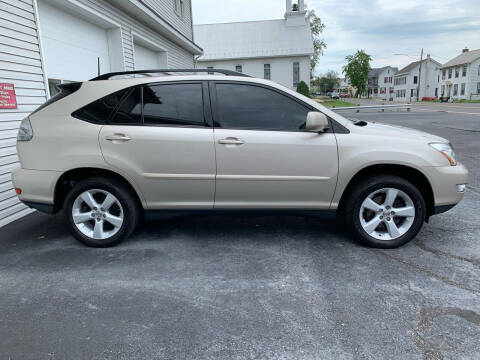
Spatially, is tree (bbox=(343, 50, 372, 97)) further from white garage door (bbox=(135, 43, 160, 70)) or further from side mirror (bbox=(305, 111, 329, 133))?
side mirror (bbox=(305, 111, 329, 133))

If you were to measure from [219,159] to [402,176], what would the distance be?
1940 millimetres

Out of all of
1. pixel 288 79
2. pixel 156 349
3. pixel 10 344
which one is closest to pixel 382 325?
pixel 156 349

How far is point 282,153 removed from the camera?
3613mm

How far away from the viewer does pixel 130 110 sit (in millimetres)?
3734

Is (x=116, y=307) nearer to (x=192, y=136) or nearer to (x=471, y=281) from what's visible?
(x=192, y=136)

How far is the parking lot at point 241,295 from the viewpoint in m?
2.35

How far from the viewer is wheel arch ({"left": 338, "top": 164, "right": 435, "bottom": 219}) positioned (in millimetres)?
3717

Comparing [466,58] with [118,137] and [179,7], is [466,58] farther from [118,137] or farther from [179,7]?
[118,137]

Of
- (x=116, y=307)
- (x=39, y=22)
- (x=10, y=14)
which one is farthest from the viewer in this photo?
(x=39, y=22)

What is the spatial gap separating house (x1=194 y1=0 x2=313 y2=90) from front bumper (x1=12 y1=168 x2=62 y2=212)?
3412cm

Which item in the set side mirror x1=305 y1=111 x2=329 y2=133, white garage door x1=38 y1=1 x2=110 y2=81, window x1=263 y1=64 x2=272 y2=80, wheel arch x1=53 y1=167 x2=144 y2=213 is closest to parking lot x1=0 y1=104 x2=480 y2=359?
wheel arch x1=53 y1=167 x2=144 y2=213

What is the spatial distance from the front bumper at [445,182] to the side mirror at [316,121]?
1126 mm

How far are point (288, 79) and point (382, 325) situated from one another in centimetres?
3623

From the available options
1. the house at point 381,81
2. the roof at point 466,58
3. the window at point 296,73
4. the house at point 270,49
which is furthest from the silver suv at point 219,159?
the house at point 381,81
